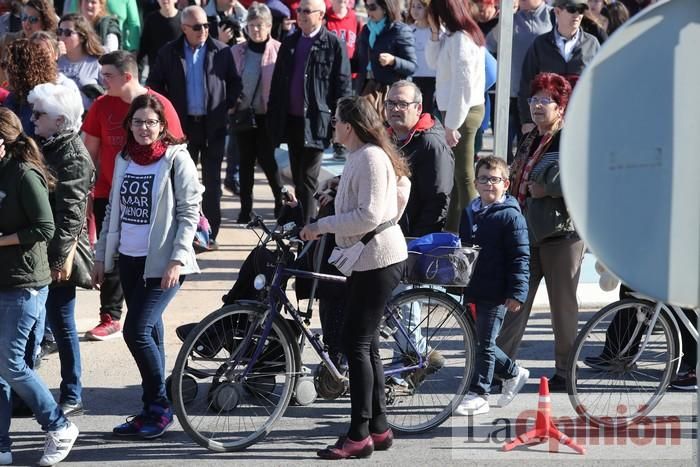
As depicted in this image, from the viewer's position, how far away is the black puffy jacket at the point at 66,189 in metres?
6.75

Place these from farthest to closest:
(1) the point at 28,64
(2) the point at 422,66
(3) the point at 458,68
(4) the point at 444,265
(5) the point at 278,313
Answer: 1. (2) the point at 422,66
2. (3) the point at 458,68
3. (1) the point at 28,64
4. (4) the point at 444,265
5. (5) the point at 278,313

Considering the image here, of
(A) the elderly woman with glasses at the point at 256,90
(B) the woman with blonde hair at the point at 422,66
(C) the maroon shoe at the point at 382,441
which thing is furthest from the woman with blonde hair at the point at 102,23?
(C) the maroon shoe at the point at 382,441

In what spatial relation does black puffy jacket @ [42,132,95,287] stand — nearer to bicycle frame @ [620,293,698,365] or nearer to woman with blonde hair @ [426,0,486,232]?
bicycle frame @ [620,293,698,365]

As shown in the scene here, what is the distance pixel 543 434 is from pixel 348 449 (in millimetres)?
1085

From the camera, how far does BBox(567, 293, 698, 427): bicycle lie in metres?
7.13

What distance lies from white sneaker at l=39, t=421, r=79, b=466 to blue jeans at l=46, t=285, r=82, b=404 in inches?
32.9

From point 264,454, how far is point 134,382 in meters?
1.49

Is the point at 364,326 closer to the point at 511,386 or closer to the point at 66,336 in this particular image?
the point at 511,386

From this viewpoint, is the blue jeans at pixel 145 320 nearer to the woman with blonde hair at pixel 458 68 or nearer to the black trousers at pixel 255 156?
the woman with blonde hair at pixel 458 68

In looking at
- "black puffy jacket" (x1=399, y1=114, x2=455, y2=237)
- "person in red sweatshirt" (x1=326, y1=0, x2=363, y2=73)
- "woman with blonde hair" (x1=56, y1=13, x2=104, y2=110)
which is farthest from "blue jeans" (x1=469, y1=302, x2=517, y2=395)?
"person in red sweatshirt" (x1=326, y1=0, x2=363, y2=73)

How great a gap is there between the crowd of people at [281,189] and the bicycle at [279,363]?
151 millimetres

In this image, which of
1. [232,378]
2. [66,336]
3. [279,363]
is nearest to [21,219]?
[66,336]

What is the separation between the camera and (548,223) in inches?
293

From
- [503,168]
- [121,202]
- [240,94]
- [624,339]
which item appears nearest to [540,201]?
[503,168]
